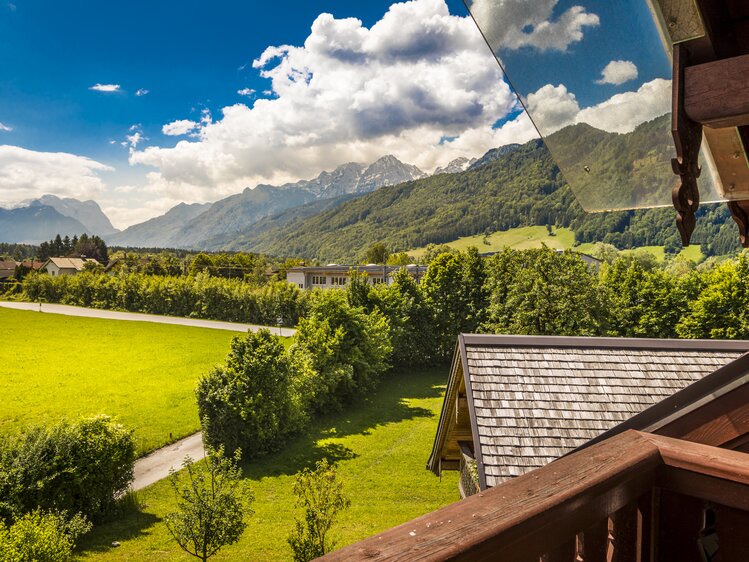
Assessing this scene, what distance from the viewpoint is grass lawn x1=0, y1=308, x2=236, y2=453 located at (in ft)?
68.2

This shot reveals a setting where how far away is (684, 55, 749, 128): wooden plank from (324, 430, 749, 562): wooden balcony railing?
2.80ft

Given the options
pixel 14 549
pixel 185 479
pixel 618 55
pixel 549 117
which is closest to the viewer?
pixel 618 55

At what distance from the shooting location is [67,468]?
464 inches

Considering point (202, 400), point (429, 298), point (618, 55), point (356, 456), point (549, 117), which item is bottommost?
point (356, 456)

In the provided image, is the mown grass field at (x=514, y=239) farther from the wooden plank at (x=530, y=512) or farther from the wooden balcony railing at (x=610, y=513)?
Answer: the wooden plank at (x=530, y=512)

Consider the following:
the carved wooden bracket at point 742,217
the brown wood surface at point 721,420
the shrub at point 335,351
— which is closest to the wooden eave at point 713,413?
the brown wood surface at point 721,420

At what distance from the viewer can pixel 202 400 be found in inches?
652

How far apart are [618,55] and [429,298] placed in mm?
30386

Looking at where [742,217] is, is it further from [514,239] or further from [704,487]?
[514,239]

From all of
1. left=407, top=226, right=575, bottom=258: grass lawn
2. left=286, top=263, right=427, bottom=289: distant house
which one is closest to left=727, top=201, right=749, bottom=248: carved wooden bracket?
left=286, top=263, right=427, bottom=289: distant house

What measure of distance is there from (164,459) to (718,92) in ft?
62.2

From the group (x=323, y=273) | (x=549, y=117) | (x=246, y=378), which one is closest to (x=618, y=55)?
(x=549, y=117)

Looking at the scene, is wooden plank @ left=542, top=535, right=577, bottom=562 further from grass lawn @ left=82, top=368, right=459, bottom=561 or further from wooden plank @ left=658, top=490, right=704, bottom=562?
grass lawn @ left=82, top=368, right=459, bottom=561

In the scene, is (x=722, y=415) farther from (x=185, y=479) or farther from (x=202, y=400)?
(x=202, y=400)
